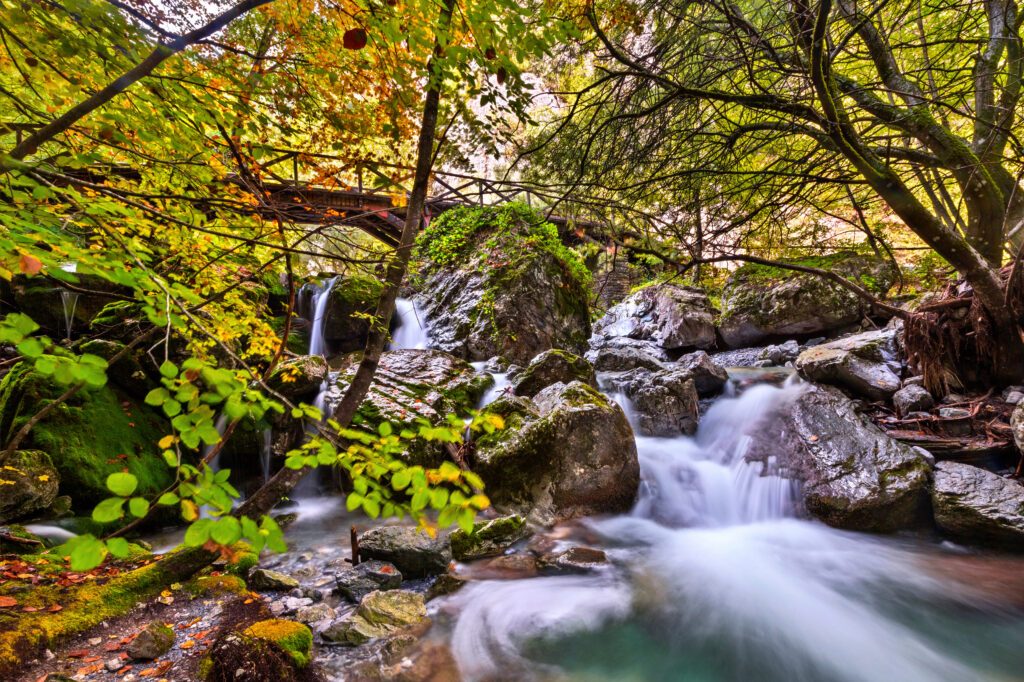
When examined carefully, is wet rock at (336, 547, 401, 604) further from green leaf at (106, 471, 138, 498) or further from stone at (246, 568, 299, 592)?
green leaf at (106, 471, 138, 498)

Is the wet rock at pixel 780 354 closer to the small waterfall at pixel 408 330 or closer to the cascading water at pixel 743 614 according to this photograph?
the cascading water at pixel 743 614

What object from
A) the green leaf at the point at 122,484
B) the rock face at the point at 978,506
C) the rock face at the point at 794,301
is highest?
the rock face at the point at 794,301

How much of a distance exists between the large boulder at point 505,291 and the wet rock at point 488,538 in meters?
3.86

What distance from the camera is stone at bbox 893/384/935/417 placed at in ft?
19.2

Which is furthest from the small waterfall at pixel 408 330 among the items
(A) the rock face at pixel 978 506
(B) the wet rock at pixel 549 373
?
(A) the rock face at pixel 978 506

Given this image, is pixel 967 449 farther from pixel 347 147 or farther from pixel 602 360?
pixel 347 147

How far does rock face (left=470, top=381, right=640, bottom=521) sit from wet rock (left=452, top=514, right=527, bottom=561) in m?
0.42

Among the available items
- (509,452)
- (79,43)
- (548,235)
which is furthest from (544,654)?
(548,235)

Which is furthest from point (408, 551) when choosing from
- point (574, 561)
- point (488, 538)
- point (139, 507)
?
point (139, 507)

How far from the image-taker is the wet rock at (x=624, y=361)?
902 centimetres

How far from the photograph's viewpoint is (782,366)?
977 centimetres

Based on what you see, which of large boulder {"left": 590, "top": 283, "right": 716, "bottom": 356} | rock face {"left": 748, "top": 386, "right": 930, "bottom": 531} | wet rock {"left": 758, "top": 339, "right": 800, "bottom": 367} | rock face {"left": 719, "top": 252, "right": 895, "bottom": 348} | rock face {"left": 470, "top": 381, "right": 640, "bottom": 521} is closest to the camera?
rock face {"left": 748, "top": 386, "right": 930, "bottom": 531}

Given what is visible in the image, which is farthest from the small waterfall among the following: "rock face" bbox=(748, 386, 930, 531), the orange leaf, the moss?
the orange leaf

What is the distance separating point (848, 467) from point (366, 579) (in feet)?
17.3
